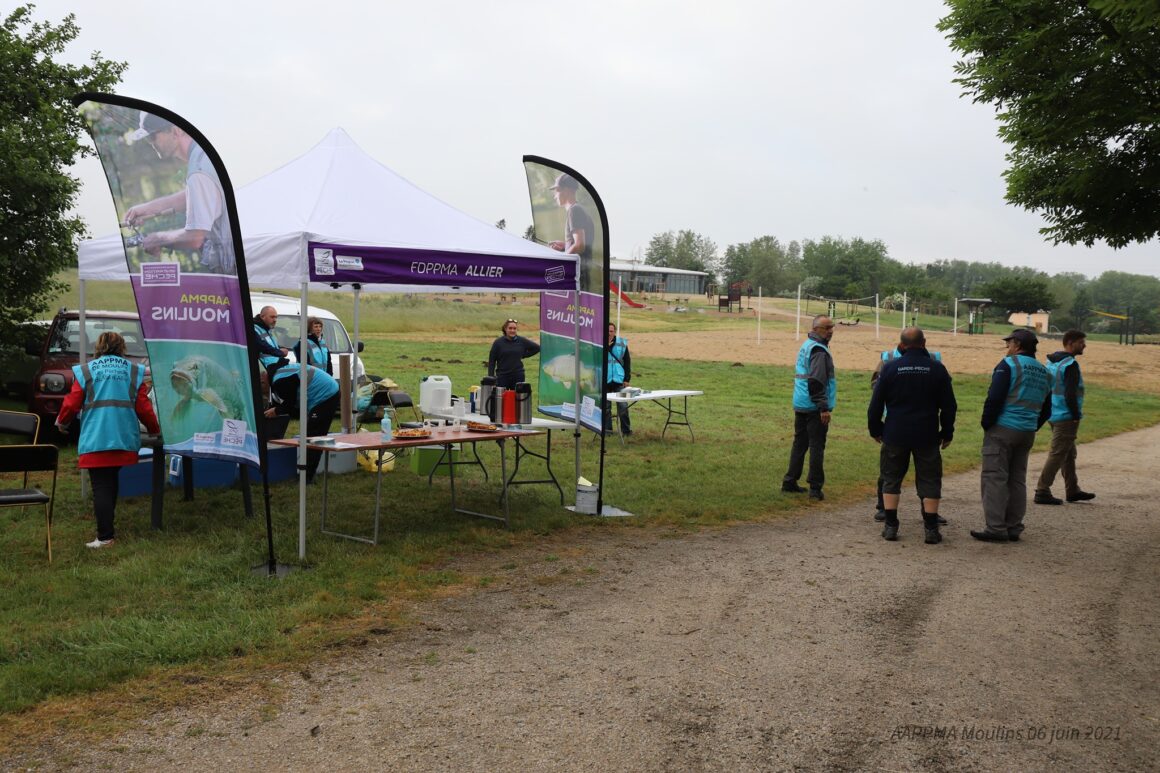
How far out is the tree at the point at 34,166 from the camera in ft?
41.0

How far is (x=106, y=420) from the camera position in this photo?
7477mm

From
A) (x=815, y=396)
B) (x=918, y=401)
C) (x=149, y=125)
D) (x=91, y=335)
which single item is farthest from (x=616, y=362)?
(x=149, y=125)

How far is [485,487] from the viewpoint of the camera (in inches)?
409

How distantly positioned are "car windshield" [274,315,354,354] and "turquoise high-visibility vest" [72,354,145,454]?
7199mm

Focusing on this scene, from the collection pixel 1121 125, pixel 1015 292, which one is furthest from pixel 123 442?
pixel 1015 292

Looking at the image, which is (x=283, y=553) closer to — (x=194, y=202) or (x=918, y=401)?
(x=194, y=202)

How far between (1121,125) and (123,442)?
10.4 m

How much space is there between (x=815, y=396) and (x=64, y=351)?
9.38 m

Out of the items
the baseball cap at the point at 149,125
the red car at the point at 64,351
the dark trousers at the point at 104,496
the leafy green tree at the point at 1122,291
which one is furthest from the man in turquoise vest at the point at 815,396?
the leafy green tree at the point at 1122,291

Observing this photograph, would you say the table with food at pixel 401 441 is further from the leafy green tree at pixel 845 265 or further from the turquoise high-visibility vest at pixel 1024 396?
the leafy green tree at pixel 845 265

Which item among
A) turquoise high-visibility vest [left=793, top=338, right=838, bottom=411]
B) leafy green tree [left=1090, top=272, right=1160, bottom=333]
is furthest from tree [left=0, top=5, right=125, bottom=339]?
leafy green tree [left=1090, top=272, right=1160, bottom=333]

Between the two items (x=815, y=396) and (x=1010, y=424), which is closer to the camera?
(x=1010, y=424)

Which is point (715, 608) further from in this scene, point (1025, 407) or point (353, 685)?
point (1025, 407)

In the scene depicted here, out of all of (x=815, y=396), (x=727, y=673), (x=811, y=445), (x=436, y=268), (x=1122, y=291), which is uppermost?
(x=1122, y=291)
